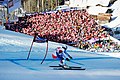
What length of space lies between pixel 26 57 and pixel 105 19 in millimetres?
Result: 24222

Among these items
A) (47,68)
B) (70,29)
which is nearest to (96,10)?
(70,29)

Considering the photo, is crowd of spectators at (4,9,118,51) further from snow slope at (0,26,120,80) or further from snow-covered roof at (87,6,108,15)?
snow slope at (0,26,120,80)

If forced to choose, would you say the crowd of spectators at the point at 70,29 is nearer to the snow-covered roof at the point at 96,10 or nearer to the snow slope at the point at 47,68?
the snow-covered roof at the point at 96,10

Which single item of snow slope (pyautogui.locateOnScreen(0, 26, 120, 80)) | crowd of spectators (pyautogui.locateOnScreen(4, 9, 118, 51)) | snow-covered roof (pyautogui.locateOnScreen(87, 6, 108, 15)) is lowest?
crowd of spectators (pyautogui.locateOnScreen(4, 9, 118, 51))

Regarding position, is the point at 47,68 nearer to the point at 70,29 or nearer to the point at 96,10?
the point at 70,29

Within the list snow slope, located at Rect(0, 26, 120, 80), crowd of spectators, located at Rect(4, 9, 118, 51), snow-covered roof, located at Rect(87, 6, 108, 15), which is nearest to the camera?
snow slope, located at Rect(0, 26, 120, 80)

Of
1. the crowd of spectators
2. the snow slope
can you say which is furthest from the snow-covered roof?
the snow slope

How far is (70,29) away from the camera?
2386 cm

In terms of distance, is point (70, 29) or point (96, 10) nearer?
point (70, 29)

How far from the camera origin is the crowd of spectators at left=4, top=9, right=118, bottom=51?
65.3 ft

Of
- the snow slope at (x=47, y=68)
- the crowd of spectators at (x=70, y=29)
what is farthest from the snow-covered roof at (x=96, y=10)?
the snow slope at (x=47, y=68)

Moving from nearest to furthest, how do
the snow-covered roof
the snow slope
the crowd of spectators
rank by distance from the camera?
1. the snow slope
2. the crowd of spectators
3. the snow-covered roof

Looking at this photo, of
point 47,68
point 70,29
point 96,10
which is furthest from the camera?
point 96,10

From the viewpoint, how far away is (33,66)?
7945mm
